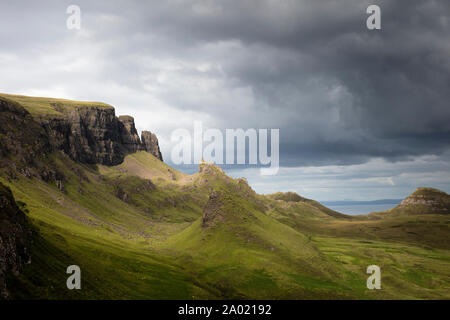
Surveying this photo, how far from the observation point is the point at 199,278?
145 metres

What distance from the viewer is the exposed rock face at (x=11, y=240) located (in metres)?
70.0

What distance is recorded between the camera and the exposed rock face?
70.0 meters

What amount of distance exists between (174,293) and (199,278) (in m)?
30.7

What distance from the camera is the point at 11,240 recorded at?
77625 mm
